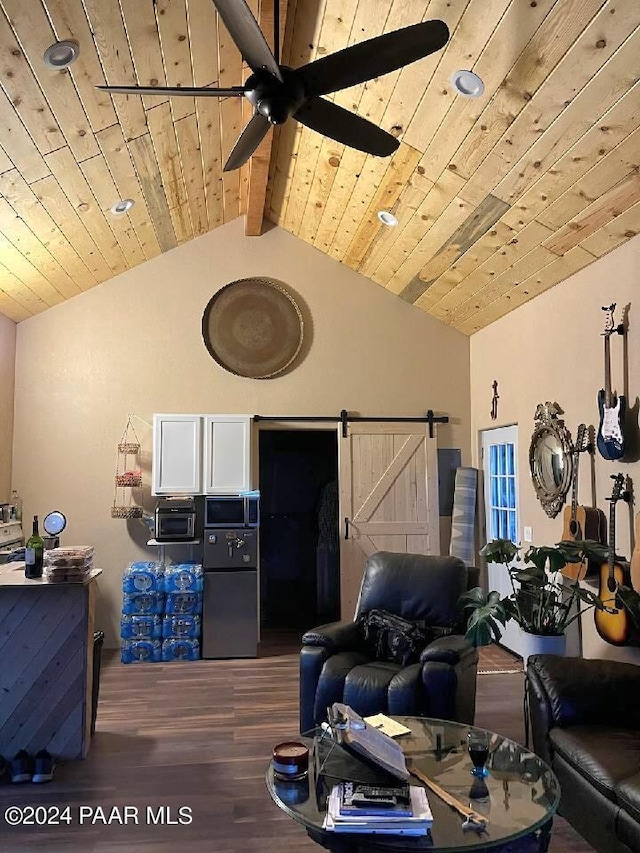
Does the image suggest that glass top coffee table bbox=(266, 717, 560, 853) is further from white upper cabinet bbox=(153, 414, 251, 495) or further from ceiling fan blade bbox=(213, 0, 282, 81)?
white upper cabinet bbox=(153, 414, 251, 495)

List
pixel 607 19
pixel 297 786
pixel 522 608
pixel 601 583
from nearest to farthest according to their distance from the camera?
pixel 297 786 < pixel 607 19 < pixel 601 583 < pixel 522 608

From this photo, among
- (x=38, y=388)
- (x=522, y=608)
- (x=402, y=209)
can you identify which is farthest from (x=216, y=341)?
(x=522, y=608)

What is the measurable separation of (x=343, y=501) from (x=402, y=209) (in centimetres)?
265

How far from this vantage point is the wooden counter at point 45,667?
11.3 ft

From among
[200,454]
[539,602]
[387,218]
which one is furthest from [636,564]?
[200,454]

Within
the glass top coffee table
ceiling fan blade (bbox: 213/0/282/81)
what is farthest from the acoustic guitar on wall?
ceiling fan blade (bbox: 213/0/282/81)

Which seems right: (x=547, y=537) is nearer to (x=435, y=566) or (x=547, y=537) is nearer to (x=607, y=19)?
(x=435, y=566)

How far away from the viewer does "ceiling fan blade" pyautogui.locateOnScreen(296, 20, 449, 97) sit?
225 cm

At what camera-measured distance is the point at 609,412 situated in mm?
3766

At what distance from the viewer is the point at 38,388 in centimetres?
583

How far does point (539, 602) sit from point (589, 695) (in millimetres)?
1054

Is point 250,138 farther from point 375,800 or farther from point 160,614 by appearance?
point 160,614

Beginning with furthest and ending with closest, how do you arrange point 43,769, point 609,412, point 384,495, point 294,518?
1. point 294,518
2. point 384,495
3. point 609,412
4. point 43,769

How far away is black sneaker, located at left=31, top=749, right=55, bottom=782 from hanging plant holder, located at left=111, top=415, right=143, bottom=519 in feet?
8.23
